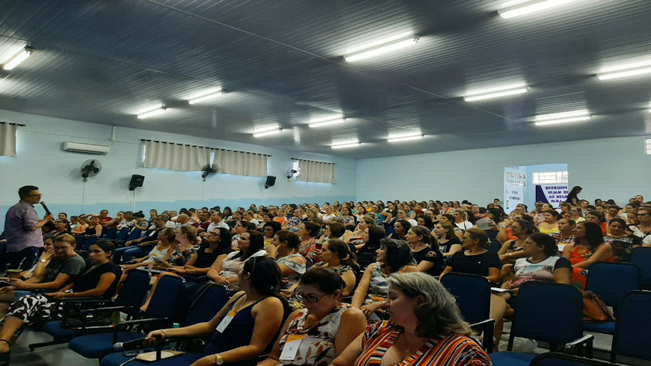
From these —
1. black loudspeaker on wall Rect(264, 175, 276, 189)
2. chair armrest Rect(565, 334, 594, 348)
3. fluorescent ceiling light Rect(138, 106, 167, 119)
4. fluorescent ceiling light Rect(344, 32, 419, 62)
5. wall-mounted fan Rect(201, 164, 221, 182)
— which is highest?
fluorescent ceiling light Rect(344, 32, 419, 62)

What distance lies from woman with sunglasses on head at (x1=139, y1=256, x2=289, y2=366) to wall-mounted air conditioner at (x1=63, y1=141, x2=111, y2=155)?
9917 millimetres

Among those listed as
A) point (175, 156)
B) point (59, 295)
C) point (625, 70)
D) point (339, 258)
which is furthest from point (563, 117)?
point (175, 156)

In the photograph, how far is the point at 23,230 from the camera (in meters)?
5.51

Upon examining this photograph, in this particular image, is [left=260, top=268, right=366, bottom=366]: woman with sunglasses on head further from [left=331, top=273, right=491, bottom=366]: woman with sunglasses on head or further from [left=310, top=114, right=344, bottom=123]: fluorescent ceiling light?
[left=310, top=114, right=344, bottom=123]: fluorescent ceiling light

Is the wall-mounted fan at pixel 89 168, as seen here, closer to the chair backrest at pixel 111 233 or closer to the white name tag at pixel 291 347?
the chair backrest at pixel 111 233

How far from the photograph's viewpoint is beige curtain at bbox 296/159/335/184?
16203 mm

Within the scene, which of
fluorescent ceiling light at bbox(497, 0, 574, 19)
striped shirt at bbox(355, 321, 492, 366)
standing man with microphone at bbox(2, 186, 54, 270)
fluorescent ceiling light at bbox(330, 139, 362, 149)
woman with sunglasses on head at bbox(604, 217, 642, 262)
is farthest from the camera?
fluorescent ceiling light at bbox(330, 139, 362, 149)

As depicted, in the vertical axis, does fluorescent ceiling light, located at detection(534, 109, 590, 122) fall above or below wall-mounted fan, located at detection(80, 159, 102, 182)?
above

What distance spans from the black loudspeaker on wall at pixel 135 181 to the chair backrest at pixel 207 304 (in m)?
10.1

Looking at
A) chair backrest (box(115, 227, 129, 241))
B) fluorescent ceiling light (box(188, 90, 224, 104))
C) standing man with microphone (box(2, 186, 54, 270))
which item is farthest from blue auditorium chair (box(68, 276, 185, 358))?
chair backrest (box(115, 227, 129, 241))

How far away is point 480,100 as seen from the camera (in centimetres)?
806

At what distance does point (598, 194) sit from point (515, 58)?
8149 mm

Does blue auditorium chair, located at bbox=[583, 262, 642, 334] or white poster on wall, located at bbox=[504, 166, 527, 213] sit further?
white poster on wall, located at bbox=[504, 166, 527, 213]

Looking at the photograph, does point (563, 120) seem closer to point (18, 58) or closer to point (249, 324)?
point (249, 324)
